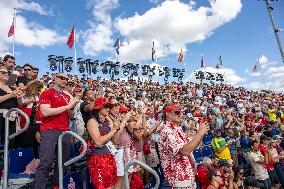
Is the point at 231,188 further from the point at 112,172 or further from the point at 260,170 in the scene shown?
the point at 112,172

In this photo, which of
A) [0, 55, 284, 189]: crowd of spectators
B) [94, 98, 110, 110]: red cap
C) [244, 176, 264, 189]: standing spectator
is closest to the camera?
[0, 55, 284, 189]: crowd of spectators

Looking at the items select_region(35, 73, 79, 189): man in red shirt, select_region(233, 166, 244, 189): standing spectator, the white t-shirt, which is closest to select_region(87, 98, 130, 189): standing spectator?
select_region(35, 73, 79, 189): man in red shirt

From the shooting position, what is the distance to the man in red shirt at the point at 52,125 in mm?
3969

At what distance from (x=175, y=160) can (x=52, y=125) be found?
183cm

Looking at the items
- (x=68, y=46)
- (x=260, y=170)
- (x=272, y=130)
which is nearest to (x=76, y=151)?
(x=260, y=170)

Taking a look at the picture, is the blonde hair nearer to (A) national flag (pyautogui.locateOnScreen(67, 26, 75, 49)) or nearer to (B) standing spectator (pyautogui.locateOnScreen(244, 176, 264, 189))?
(B) standing spectator (pyautogui.locateOnScreen(244, 176, 264, 189))

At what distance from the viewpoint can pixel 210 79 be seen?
208 ft

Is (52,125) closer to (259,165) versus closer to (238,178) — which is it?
(238,178)

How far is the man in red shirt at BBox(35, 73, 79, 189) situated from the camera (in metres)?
3.97

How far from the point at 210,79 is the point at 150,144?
2279 inches

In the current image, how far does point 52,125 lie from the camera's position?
13.9 feet

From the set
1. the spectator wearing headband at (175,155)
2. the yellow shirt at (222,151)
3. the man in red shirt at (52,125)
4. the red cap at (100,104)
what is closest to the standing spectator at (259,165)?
the yellow shirt at (222,151)

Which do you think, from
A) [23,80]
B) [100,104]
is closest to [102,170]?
[100,104]

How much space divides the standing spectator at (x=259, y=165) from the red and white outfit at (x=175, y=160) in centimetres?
575
